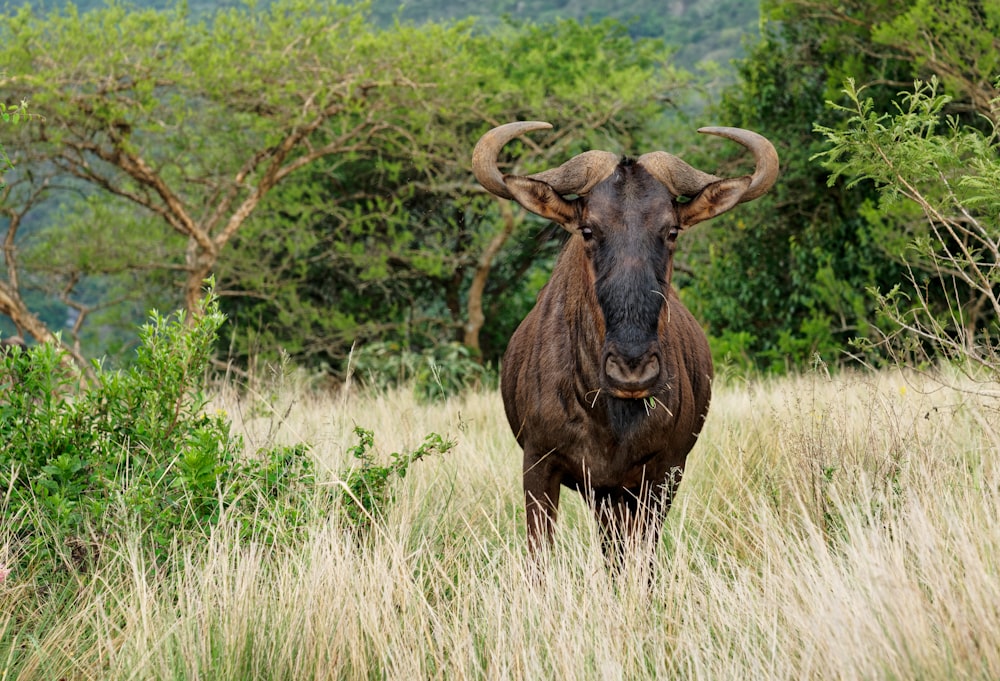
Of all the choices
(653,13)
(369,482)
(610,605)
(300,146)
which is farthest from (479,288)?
(653,13)

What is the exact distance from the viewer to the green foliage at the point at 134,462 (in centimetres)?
437

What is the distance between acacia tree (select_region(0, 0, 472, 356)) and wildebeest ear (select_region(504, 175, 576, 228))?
618 cm

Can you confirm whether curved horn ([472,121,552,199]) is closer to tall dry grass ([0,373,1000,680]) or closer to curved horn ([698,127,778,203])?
curved horn ([698,127,778,203])

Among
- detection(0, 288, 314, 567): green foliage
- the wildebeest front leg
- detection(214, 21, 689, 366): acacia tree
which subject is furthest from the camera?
detection(214, 21, 689, 366): acacia tree

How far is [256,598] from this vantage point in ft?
12.1

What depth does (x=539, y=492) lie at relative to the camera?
177 inches

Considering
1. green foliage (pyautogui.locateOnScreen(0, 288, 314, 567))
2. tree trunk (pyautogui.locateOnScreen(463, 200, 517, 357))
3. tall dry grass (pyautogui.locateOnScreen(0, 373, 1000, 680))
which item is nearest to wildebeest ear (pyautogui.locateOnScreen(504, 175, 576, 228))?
tall dry grass (pyautogui.locateOnScreen(0, 373, 1000, 680))

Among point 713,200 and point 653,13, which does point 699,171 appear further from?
point 653,13

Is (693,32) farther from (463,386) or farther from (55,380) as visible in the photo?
(55,380)

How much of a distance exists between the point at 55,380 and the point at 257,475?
1064mm

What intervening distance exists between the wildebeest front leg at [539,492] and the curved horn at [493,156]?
3.88ft

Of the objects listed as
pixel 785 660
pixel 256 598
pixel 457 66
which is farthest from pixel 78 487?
pixel 457 66

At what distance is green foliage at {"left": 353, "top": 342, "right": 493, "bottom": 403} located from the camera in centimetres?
1203

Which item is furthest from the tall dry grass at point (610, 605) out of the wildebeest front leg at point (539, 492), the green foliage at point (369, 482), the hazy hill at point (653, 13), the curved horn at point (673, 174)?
the hazy hill at point (653, 13)
